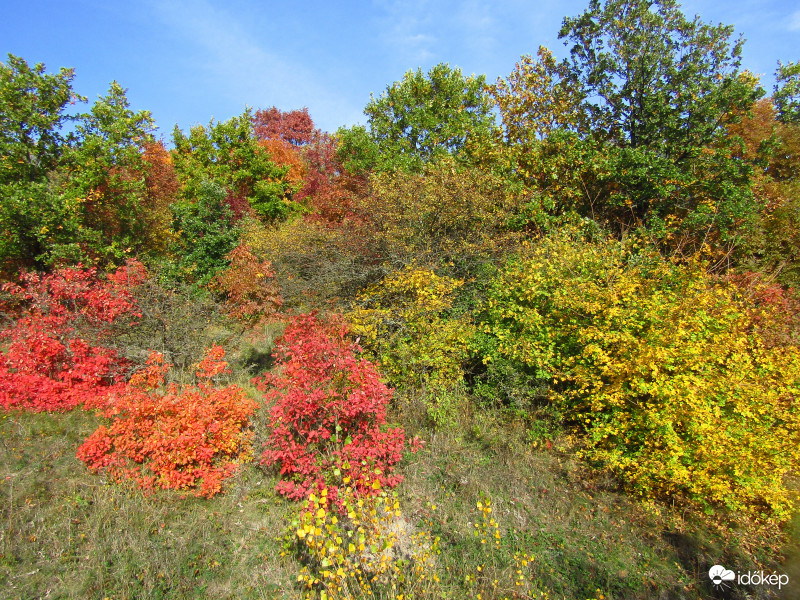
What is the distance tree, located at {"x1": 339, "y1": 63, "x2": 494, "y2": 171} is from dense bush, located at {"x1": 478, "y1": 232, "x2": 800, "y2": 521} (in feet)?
42.2

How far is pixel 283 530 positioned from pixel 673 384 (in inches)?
217

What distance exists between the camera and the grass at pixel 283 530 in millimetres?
4324

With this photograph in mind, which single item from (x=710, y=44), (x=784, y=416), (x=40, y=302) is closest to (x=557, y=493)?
(x=784, y=416)

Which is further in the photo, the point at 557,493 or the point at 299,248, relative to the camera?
the point at 299,248

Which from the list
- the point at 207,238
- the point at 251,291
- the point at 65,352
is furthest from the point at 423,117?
the point at 65,352

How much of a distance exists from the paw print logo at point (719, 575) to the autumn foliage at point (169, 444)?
248 inches

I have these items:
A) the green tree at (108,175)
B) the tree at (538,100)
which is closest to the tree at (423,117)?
the tree at (538,100)

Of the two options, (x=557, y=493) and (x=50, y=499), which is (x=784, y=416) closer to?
(x=557, y=493)

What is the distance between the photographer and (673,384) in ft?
18.6

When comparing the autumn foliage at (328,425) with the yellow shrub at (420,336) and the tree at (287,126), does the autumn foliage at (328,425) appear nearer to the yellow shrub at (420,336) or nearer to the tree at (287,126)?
the yellow shrub at (420,336)

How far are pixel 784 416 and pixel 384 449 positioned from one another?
5.56 m

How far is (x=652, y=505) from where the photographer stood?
19.3 ft

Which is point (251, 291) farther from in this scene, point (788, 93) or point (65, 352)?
point (788, 93)

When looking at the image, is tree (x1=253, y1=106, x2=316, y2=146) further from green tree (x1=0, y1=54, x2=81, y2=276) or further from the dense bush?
the dense bush
